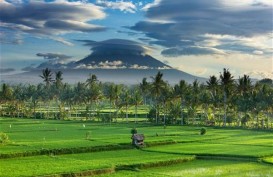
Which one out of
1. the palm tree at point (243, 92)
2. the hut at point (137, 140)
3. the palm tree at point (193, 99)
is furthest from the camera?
the palm tree at point (193, 99)

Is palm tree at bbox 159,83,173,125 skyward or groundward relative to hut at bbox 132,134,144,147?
skyward

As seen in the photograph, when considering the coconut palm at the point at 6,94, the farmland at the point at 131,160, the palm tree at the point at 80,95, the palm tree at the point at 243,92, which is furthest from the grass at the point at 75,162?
the coconut palm at the point at 6,94

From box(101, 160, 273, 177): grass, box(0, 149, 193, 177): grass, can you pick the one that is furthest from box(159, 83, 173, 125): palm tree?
box(101, 160, 273, 177): grass

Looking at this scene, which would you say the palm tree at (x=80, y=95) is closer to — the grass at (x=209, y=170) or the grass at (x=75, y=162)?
the grass at (x=75, y=162)

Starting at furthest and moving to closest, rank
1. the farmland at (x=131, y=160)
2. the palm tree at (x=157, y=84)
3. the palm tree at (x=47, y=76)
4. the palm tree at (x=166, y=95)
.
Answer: the palm tree at (x=47, y=76), the palm tree at (x=166, y=95), the palm tree at (x=157, y=84), the farmland at (x=131, y=160)

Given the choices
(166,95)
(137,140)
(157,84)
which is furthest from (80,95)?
(137,140)

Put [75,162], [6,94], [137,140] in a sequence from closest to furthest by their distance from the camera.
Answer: [75,162], [137,140], [6,94]

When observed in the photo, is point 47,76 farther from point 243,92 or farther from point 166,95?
point 243,92

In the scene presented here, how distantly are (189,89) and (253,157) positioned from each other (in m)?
56.3

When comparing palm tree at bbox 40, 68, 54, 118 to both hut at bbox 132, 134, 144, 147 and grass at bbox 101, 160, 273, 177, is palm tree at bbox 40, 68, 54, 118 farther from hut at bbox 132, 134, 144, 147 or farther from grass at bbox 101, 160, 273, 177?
grass at bbox 101, 160, 273, 177

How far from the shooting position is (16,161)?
101 ft

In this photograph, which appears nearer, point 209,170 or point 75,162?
point 209,170

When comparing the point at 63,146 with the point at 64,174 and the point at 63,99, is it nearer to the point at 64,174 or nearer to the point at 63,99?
the point at 64,174

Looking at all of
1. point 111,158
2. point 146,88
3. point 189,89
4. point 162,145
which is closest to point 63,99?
point 146,88
